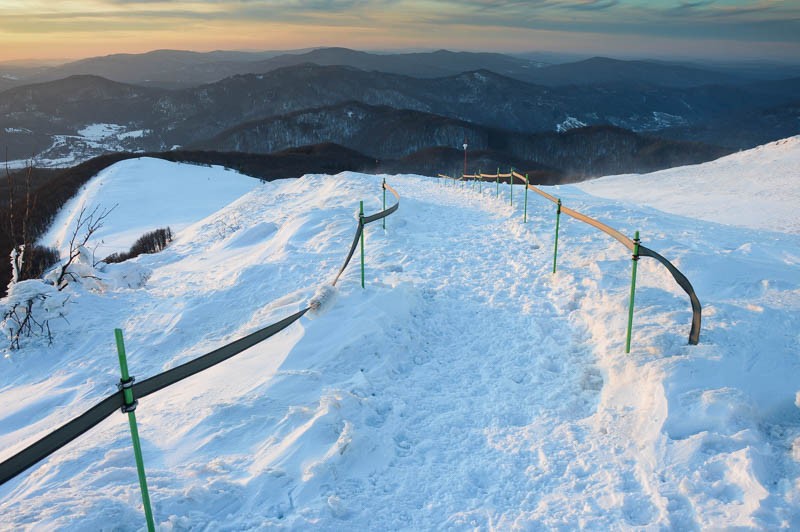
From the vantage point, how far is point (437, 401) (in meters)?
5.48

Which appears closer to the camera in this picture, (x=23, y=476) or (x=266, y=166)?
(x=23, y=476)

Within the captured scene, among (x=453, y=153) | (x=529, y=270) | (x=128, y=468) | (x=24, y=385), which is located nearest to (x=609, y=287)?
(x=529, y=270)

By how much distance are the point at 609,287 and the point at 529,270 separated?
1913 millimetres

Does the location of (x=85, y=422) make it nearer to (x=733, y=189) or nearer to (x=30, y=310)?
(x=30, y=310)

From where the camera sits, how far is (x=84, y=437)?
16.1ft

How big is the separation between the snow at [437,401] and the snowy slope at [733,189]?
530 inches

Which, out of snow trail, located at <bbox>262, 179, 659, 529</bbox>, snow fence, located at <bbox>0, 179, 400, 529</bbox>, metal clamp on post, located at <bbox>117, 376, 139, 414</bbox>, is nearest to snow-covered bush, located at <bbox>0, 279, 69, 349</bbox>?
snow trail, located at <bbox>262, 179, 659, 529</bbox>

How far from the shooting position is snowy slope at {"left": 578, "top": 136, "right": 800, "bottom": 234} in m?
20.5

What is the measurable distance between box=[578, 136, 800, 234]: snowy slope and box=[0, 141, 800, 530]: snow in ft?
44.1

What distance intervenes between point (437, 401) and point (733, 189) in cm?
2694

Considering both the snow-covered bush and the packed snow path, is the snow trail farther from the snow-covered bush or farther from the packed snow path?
the snow-covered bush

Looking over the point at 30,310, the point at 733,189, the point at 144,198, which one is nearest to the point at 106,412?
the point at 30,310

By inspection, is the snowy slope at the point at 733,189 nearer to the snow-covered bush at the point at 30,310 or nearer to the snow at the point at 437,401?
the snow at the point at 437,401

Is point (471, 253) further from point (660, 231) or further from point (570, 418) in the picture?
point (570, 418)
